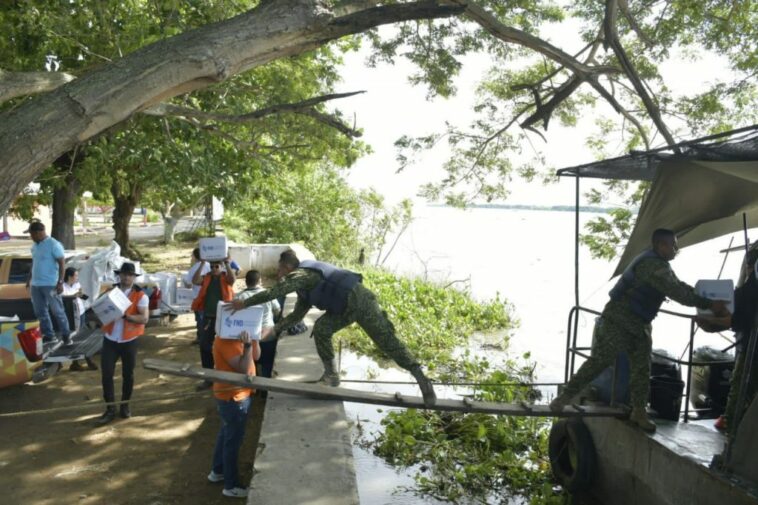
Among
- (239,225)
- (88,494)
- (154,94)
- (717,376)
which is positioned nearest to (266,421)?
(88,494)

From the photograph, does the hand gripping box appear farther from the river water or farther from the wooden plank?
the wooden plank

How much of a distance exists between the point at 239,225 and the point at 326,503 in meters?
19.2

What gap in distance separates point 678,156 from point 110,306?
18.3 ft

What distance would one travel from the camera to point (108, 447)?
5.70m

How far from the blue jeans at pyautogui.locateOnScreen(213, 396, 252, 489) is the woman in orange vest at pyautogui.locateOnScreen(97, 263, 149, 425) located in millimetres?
1948

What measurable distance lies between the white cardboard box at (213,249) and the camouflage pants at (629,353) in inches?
170

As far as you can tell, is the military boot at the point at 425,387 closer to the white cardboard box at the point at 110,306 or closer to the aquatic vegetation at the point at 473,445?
the aquatic vegetation at the point at 473,445

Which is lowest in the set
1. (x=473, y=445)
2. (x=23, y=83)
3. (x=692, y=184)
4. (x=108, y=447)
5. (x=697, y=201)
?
(x=473, y=445)

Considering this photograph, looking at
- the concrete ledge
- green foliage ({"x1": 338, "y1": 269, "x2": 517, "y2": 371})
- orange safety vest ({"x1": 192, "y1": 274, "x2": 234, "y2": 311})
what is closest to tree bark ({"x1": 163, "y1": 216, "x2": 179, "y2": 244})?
green foliage ({"x1": 338, "y1": 269, "x2": 517, "y2": 371})

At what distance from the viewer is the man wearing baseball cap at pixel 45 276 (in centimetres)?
792

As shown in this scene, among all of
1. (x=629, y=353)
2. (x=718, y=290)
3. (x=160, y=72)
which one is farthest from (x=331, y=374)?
(x=718, y=290)

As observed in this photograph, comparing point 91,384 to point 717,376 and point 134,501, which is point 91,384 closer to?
point 134,501

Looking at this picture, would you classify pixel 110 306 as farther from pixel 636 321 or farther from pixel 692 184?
pixel 692 184

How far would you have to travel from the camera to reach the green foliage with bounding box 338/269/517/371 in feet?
34.8
